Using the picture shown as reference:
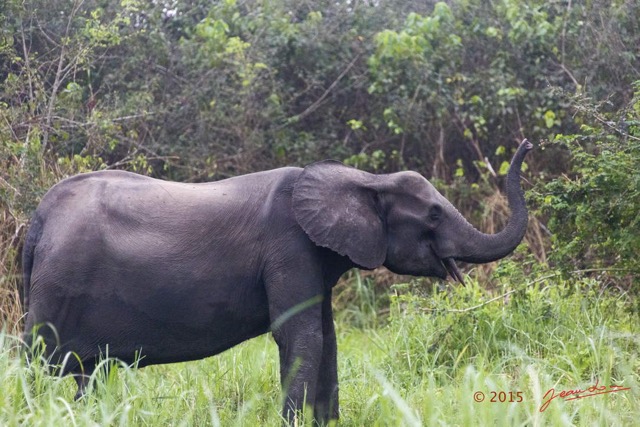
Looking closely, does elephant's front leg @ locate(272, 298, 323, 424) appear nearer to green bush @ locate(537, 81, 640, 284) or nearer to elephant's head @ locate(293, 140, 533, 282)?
elephant's head @ locate(293, 140, 533, 282)

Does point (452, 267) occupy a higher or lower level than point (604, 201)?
lower

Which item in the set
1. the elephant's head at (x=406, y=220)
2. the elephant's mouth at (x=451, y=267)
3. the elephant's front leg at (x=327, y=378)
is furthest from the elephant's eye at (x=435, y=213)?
the elephant's front leg at (x=327, y=378)

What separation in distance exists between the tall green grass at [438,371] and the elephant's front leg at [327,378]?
0.10 meters

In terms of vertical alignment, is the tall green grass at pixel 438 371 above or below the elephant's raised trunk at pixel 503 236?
below

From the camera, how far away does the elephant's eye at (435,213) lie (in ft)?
20.0

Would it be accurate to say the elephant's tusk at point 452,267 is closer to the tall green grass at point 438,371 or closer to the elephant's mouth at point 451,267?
the elephant's mouth at point 451,267

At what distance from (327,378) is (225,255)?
0.94m

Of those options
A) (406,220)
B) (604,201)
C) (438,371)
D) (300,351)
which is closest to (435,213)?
(406,220)

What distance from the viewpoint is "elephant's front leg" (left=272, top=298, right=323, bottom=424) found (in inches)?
223

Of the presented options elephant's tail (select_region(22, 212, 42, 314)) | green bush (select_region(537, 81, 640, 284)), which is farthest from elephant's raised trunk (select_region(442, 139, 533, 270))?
elephant's tail (select_region(22, 212, 42, 314))

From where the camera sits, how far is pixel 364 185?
6137 millimetres

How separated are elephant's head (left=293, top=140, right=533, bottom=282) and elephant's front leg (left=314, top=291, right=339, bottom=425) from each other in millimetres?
482

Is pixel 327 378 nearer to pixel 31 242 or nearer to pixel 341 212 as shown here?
pixel 341 212

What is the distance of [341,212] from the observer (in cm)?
599
